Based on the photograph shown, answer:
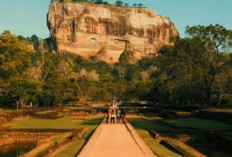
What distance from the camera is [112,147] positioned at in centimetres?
2034

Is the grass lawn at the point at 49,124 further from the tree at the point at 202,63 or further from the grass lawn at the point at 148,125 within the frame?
the tree at the point at 202,63

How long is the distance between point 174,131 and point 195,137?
2332mm

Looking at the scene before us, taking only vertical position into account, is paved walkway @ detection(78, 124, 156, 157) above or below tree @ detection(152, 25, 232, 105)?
below

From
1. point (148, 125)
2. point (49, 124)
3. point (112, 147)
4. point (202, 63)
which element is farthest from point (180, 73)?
point (112, 147)

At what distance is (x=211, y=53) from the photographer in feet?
186

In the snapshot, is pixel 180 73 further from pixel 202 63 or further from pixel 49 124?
pixel 49 124

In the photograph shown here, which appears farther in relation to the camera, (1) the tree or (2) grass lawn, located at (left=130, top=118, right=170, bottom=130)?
(1) the tree

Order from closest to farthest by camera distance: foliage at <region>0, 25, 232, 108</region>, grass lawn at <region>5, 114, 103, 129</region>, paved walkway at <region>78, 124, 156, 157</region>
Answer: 1. paved walkway at <region>78, 124, 156, 157</region>
2. grass lawn at <region>5, 114, 103, 129</region>
3. foliage at <region>0, 25, 232, 108</region>

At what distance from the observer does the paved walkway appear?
17.9 meters

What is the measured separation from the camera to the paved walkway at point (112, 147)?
17922mm

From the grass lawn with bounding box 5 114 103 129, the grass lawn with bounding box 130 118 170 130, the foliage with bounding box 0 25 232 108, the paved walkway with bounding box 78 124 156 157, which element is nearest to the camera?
the paved walkway with bounding box 78 124 156 157

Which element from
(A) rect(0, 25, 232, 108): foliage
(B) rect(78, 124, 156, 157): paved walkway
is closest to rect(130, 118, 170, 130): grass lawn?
(B) rect(78, 124, 156, 157): paved walkway

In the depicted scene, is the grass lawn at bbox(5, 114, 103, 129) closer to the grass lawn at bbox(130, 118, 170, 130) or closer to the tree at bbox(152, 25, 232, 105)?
the grass lawn at bbox(130, 118, 170, 130)

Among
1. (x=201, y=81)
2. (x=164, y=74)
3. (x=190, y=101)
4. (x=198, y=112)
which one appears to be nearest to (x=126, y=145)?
(x=198, y=112)
